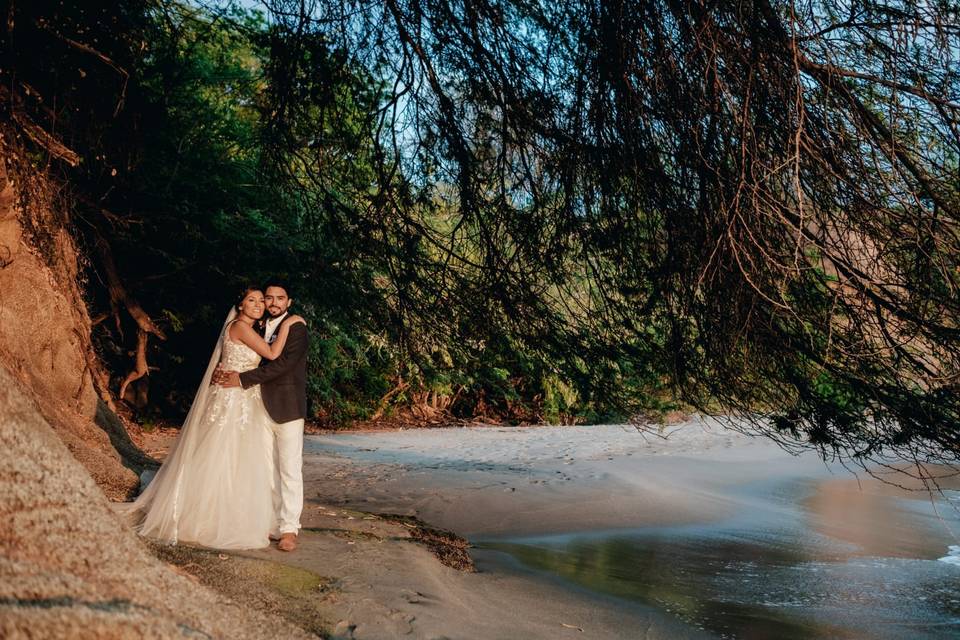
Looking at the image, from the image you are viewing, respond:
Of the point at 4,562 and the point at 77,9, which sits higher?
the point at 77,9

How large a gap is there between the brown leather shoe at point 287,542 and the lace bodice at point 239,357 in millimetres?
1290

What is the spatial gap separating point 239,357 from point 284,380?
1.32 feet

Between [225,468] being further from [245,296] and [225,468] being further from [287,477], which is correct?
[245,296]

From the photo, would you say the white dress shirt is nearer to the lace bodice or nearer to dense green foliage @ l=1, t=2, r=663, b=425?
the lace bodice

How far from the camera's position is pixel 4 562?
8.71 ft

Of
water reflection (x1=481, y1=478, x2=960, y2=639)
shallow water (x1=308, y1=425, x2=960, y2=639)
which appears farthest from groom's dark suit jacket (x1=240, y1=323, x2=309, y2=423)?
water reflection (x1=481, y1=478, x2=960, y2=639)

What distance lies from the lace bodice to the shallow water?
2.74 metres

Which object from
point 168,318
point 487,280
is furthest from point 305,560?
point 168,318

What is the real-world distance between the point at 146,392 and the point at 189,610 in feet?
43.9

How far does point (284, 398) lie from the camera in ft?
21.6

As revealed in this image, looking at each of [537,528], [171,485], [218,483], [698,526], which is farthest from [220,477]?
[698,526]

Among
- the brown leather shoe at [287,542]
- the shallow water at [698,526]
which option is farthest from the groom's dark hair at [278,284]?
the shallow water at [698,526]

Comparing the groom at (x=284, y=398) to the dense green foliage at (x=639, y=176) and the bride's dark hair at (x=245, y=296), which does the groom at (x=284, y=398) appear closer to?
the bride's dark hair at (x=245, y=296)

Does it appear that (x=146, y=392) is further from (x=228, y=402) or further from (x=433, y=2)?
(x=433, y=2)
